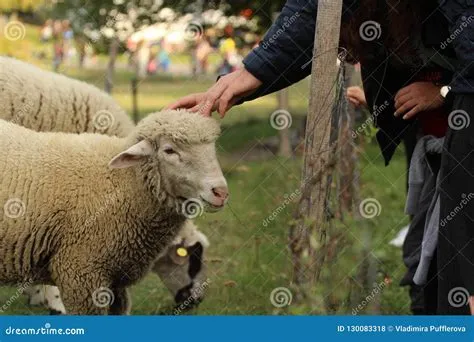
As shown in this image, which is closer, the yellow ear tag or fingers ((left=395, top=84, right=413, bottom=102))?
fingers ((left=395, top=84, right=413, bottom=102))

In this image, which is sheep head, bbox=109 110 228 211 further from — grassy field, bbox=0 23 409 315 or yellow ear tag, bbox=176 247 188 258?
yellow ear tag, bbox=176 247 188 258

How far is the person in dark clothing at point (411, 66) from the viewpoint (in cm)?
356

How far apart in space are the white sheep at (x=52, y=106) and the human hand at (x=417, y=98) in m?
2.33

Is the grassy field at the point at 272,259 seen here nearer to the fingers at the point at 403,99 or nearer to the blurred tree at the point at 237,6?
the fingers at the point at 403,99

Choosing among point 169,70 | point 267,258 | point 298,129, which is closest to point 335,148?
point 267,258

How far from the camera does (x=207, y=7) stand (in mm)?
10930

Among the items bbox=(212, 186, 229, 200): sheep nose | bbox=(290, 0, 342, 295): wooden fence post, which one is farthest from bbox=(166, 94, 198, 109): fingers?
bbox=(290, 0, 342, 295): wooden fence post

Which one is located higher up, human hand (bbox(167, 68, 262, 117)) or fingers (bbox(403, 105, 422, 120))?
fingers (bbox(403, 105, 422, 120))

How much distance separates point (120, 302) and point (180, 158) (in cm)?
99

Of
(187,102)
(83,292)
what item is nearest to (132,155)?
(187,102)

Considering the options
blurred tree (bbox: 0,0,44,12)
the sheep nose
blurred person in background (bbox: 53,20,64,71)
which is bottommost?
blurred tree (bbox: 0,0,44,12)

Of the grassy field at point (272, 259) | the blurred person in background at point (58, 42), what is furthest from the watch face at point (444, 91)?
the blurred person in background at point (58, 42)

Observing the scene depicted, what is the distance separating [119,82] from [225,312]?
14611 millimetres

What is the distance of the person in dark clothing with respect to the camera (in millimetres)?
3557
